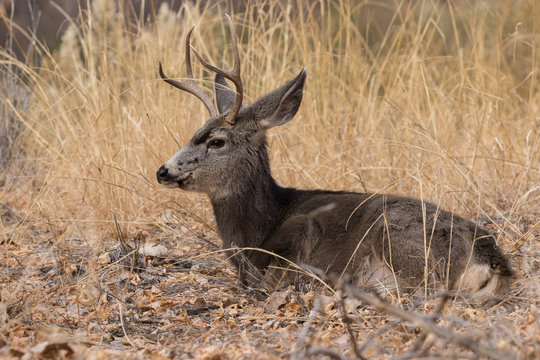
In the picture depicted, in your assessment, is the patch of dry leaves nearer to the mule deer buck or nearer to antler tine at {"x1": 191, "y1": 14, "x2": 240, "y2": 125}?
the mule deer buck

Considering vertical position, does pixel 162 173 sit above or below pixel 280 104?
below

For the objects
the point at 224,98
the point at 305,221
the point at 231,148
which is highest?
the point at 224,98

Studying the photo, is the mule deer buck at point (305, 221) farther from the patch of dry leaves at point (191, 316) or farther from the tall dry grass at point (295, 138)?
the tall dry grass at point (295, 138)

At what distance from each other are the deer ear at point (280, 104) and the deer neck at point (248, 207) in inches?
9.7

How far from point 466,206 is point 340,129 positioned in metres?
1.75

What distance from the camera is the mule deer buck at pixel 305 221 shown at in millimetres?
4242

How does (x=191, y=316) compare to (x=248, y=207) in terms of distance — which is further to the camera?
(x=248, y=207)

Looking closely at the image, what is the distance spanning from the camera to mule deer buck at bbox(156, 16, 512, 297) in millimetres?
4242

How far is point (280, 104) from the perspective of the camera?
4.96 metres

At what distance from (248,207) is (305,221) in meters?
0.42

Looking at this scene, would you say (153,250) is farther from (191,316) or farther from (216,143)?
(191,316)

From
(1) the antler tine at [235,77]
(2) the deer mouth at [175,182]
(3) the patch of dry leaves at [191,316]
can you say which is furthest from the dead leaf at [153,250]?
(1) the antler tine at [235,77]

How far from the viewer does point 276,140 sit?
22.2 ft

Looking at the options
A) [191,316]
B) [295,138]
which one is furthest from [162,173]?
[295,138]
